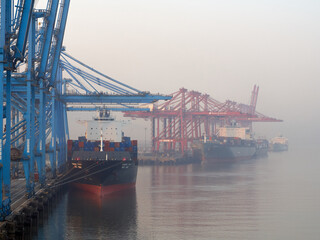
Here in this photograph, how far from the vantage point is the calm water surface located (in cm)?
2534

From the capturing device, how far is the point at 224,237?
2444 centimetres

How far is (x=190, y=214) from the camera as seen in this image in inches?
1225

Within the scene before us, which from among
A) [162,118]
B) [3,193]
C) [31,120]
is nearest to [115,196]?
[31,120]

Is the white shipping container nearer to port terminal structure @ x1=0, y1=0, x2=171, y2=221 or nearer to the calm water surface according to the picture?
port terminal structure @ x1=0, y1=0, x2=171, y2=221

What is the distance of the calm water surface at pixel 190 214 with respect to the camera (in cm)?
2534

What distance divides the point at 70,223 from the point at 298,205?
59.6ft

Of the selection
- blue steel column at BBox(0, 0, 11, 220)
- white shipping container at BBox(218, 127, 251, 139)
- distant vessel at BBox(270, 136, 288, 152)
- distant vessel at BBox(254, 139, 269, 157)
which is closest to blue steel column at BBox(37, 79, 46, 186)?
blue steel column at BBox(0, 0, 11, 220)

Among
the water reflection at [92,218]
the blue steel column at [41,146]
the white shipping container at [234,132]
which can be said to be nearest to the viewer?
the water reflection at [92,218]

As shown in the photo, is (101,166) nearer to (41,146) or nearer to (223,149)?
(41,146)

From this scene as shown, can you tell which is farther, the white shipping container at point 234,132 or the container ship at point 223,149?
the white shipping container at point 234,132

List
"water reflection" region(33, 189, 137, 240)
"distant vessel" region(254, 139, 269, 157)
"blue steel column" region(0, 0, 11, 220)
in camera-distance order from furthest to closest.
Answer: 1. "distant vessel" region(254, 139, 269, 157)
2. "water reflection" region(33, 189, 137, 240)
3. "blue steel column" region(0, 0, 11, 220)

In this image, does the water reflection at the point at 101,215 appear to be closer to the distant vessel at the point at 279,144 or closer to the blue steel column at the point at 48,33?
the blue steel column at the point at 48,33

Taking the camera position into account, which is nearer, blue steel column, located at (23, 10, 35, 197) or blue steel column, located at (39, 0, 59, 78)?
blue steel column, located at (23, 10, 35, 197)

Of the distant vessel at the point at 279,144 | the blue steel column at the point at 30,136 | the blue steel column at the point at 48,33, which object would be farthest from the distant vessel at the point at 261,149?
the blue steel column at the point at 30,136
